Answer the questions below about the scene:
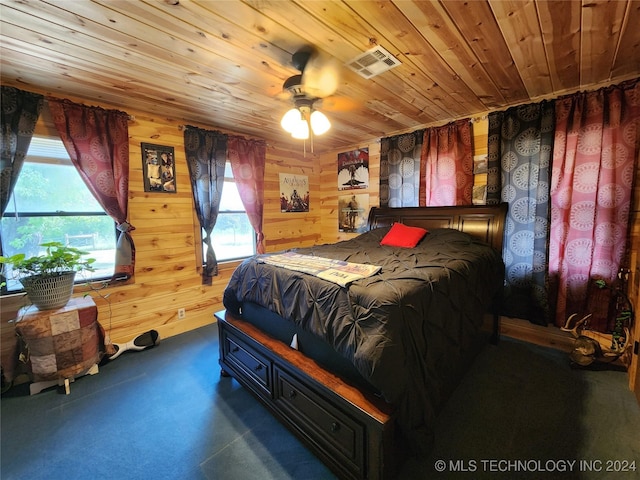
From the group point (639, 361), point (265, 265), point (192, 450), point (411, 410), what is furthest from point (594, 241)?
point (192, 450)

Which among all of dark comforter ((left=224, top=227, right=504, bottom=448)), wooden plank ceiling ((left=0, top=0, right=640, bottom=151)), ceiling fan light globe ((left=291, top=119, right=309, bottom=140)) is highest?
wooden plank ceiling ((left=0, top=0, right=640, bottom=151))

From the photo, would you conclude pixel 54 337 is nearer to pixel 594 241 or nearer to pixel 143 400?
pixel 143 400

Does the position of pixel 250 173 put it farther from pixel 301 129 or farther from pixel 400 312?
pixel 400 312

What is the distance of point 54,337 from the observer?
1948 millimetres

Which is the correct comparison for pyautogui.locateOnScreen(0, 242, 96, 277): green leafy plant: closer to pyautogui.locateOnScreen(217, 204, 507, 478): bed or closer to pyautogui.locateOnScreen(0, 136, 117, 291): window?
pyautogui.locateOnScreen(0, 136, 117, 291): window

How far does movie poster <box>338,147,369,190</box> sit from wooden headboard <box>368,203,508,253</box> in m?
0.80

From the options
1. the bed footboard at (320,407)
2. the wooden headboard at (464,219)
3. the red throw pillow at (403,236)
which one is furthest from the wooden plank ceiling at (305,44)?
the bed footboard at (320,407)

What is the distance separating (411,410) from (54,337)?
2.50 meters

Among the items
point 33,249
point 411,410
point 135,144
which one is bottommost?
point 411,410

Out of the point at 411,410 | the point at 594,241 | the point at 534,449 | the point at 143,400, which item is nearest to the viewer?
the point at 411,410

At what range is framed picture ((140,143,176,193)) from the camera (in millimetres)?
2688

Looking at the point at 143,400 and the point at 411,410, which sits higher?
the point at 411,410

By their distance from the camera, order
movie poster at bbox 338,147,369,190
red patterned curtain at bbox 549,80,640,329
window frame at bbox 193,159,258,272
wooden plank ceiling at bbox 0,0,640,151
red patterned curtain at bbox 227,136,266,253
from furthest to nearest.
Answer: movie poster at bbox 338,147,369,190
red patterned curtain at bbox 227,136,266,253
window frame at bbox 193,159,258,272
red patterned curtain at bbox 549,80,640,329
wooden plank ceiling at bbox 0,0,640,151

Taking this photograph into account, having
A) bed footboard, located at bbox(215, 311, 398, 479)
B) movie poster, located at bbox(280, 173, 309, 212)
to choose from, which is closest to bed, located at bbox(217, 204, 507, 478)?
bed footboard, located at bbox(215, 311, 398, 479)
